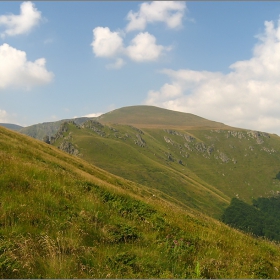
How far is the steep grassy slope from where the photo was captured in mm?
5988

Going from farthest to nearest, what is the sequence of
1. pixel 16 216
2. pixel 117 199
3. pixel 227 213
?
1. pixel 227 213
2. pixel 117 199
3. pixel 16 216

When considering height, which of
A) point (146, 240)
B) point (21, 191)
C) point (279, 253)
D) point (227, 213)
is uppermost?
point (21, 191)

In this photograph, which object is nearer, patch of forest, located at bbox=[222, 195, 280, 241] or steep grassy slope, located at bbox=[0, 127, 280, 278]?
steep grassy slope, located at bbox=[0, 127, 280, 278]

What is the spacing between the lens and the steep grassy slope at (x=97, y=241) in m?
5.99

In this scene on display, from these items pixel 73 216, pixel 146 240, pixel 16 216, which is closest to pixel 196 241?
pixel 146 240

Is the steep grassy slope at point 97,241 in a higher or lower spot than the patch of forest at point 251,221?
higher

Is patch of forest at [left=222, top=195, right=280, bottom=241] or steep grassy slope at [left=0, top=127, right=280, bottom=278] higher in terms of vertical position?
steep grassy slope at [left=0, top=127, right=280, bottom=278]

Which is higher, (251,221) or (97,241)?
(97,241)

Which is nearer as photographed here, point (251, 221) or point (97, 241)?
point (97, 241)

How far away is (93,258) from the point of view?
645 cm

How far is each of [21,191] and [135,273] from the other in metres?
5.22

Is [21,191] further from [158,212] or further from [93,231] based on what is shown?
[158,212]

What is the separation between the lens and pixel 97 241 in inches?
291

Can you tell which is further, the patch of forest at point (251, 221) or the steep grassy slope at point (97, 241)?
the patch of forest at point (251, 221)
